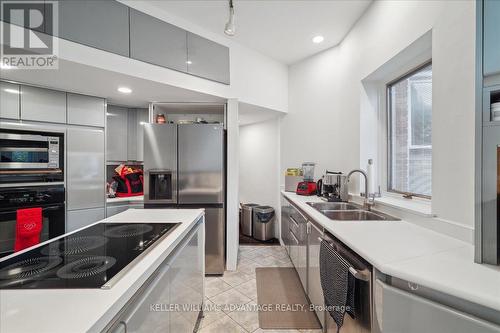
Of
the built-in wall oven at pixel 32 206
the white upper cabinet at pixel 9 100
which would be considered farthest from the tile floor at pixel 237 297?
the white upper cabinet at pixel 9 100

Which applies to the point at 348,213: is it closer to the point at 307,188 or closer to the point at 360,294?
the point at 307,188

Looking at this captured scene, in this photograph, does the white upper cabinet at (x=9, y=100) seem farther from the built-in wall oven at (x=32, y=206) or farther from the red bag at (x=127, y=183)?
Answer: the red bag at (x=127, y=183)

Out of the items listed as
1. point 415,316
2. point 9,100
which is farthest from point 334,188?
point 9,100

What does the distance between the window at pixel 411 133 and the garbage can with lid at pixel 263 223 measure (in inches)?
75.3

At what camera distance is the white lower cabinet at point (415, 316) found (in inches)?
26.4

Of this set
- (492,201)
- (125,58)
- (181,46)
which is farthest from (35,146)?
(492,201)

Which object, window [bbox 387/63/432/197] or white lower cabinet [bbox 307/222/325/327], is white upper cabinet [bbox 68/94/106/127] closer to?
white lower cabinet [bbox 307/222/325/327]

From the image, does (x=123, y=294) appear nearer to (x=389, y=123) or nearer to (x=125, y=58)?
(x=125, y=58)

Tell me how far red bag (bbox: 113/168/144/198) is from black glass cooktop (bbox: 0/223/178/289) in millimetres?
1789

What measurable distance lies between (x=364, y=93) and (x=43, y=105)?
130 inches

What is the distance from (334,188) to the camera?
2359mm

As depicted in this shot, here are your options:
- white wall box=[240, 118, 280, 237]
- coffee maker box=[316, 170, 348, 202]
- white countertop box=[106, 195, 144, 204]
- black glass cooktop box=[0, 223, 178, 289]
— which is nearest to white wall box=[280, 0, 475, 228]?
coffee maker box=[316, 170, 348, 202]

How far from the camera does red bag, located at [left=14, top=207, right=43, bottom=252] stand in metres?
1.87

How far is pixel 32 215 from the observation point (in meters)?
1.94
